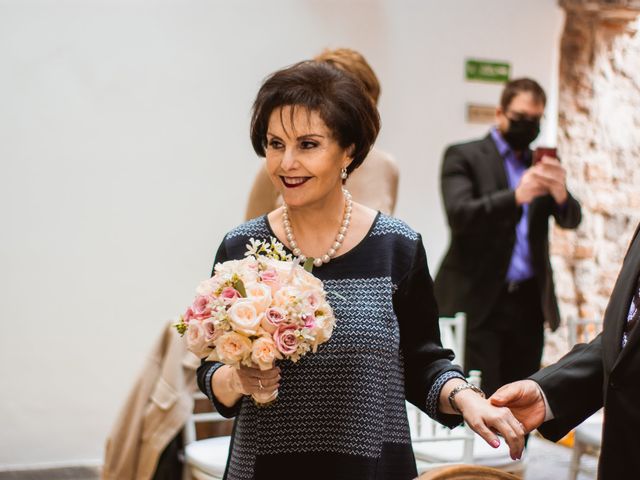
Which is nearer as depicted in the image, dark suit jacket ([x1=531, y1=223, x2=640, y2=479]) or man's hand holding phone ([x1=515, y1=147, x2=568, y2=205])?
dark suit jacket ([x1=531, y1=223, x2=640, y2=479])

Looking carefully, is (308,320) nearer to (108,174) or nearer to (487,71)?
(108,174)

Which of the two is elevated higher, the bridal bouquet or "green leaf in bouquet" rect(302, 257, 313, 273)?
"green leaf in bouquet" rect(302, 257, 313, 273)

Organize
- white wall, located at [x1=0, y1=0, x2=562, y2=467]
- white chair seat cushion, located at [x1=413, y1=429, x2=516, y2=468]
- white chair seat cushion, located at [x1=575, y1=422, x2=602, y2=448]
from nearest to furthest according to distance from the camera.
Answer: white chair seat cushion, located at [x1=413, y1=429, x2=516, y2=468] < white chair seat cushion, located at [x1=575, y1=422, x2=602, y2=448] < white wall, located at [x1=0, y1=0, x2=562, y2=467]

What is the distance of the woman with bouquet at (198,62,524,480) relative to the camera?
83.0 inches

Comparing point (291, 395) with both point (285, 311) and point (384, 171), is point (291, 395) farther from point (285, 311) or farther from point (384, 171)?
point (384, 171)

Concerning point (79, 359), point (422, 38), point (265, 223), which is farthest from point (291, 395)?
point (422, 38)

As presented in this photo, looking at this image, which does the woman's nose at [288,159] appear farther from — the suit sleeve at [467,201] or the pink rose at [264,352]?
the suit sleeve at [467,201]

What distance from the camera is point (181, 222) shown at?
5.35 m

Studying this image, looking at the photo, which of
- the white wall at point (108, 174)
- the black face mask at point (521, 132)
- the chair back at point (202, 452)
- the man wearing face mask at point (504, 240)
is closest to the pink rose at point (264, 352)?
the chair back at point (202, 452)

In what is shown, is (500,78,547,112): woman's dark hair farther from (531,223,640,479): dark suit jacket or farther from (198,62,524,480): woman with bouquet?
(198,62,524,480): woman with bouquet

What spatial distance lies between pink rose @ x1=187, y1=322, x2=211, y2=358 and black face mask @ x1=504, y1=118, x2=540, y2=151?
2.93m

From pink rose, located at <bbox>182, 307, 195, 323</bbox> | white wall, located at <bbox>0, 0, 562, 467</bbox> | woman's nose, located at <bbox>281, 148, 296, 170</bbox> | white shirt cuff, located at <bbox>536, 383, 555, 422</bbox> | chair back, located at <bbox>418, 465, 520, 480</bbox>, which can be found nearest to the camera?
chair back, located at <bbox>418, 465, 520, 480</bbox>

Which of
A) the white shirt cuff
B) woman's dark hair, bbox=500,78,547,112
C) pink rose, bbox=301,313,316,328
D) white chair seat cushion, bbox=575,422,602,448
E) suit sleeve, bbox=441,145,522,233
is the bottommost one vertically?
white chair seat cushion, bbox=575,422,602,448

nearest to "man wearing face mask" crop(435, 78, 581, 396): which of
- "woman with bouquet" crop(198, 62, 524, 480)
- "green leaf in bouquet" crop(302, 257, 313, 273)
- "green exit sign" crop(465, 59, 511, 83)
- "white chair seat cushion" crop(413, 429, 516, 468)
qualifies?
"white chair seat cushion" crop(413, 429, 516, 468)
